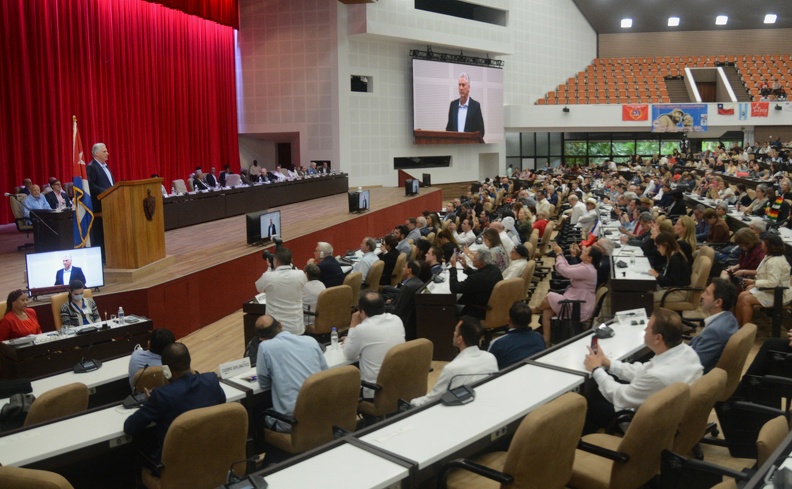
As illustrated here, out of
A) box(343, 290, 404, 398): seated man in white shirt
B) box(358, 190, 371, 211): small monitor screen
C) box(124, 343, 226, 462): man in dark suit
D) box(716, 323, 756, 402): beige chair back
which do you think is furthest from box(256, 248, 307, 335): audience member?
box(358, 190, 371, 211): small monitor screen

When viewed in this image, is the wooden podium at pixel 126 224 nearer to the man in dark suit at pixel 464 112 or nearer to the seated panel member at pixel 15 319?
the seated panel member at pixel 15 319

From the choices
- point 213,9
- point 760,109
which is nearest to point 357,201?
point 213,9

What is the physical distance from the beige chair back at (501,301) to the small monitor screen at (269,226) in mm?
4659

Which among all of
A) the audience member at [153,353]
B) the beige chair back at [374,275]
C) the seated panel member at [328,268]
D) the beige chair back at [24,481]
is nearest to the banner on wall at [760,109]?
the beige chair back at [374,275]

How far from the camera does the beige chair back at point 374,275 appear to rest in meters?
8.64

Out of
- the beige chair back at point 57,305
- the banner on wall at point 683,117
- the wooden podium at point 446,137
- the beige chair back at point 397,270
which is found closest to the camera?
the beige chair back at point 57,305

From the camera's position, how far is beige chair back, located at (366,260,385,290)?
8641 millimetres

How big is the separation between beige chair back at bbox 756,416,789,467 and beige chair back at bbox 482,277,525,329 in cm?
386

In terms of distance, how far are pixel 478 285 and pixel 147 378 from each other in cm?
364

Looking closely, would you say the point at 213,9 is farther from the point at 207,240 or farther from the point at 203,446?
the point at 203,446

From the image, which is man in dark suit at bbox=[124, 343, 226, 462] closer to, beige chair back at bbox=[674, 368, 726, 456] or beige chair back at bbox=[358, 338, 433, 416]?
beige chair back at bbox=[358, 338, 433, 416]

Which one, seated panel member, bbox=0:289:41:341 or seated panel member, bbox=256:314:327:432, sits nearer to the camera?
seated panel member, bbox=256:314:327:432

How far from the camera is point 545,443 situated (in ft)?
10.5

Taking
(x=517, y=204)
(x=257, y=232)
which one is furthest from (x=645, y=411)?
(x=517, y=204)
